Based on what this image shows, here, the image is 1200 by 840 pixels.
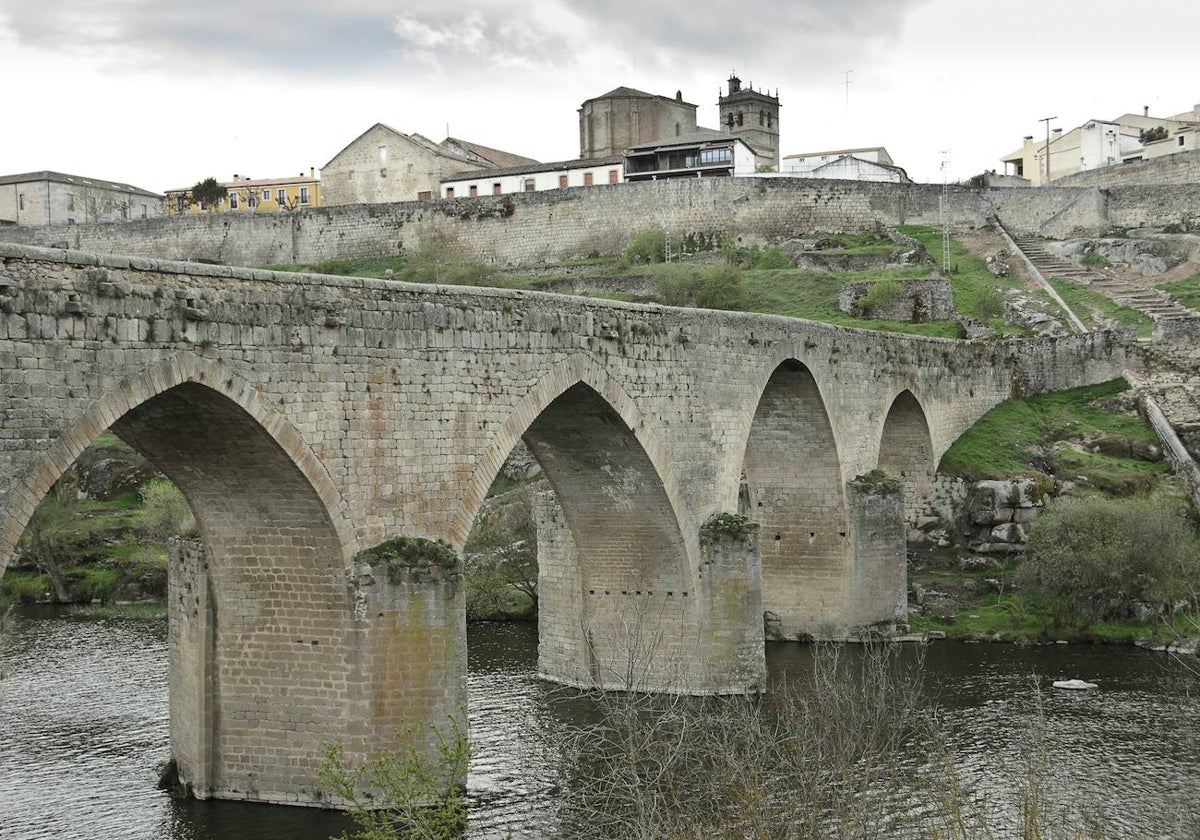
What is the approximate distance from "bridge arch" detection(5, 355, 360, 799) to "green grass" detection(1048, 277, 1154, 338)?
31.1 metres

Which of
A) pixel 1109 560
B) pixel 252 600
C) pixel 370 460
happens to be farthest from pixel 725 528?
pixel 1109 560

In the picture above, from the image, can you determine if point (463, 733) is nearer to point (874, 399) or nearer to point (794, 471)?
point (794, 471)

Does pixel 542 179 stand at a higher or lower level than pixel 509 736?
higher

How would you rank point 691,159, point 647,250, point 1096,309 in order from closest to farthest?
point 1096,309, point 647,250, point 691,159

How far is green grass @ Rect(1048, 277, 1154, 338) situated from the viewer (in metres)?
41.0

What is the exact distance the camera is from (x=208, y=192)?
74.4 meters

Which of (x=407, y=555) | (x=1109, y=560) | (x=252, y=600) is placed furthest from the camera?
(x=1109, y=560)

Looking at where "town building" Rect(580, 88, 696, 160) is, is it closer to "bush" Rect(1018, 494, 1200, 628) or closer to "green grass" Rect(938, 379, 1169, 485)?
"green grass" Rect(938, 379, 1169, 485)

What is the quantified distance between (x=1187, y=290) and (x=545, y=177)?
29830mm

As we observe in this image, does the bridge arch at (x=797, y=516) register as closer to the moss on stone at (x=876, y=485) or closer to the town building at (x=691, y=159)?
the moss on stone at (x=876, y=485)

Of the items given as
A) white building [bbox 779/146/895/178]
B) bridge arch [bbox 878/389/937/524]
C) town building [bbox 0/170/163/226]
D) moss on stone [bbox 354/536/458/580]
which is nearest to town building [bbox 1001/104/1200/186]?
white building [bbox 779/146/895/178]

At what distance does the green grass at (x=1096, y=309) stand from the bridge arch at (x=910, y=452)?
1062 centimetres

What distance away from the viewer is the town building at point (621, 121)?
71.4m

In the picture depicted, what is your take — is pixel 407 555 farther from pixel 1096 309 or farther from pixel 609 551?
pixel 1096 309
